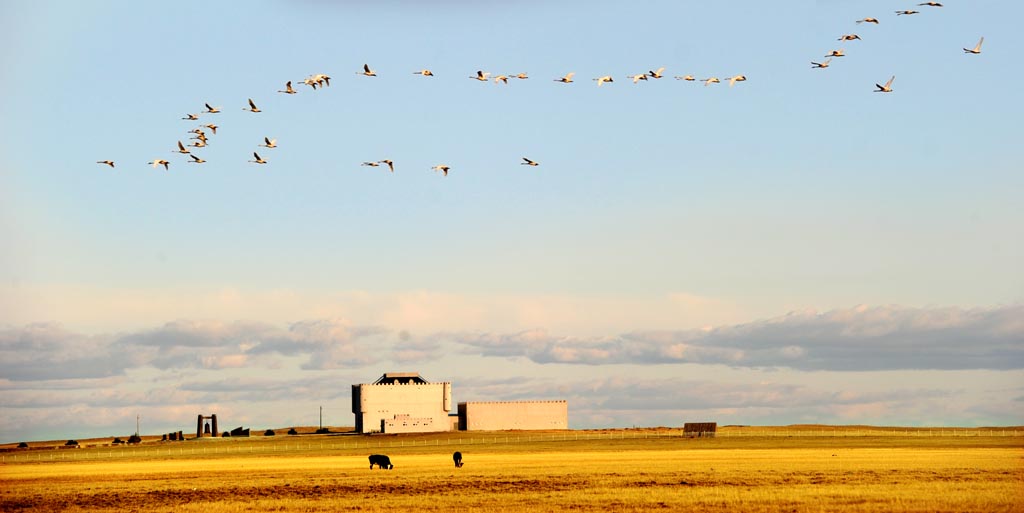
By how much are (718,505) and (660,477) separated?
56.1 ft

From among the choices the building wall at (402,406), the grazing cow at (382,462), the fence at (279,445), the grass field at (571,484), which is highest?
the building wall at (402,406)

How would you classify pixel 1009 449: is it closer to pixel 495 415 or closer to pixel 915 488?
pixel 915 488

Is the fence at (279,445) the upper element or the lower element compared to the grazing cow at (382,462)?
upper

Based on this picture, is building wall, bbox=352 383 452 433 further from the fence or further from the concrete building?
the fence

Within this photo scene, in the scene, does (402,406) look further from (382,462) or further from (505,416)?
(382,462)

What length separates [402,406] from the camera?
573 ft

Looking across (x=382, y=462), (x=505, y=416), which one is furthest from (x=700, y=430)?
(x=382, y=462)

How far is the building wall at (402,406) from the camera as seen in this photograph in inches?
6821

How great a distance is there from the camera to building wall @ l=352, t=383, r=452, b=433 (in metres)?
173

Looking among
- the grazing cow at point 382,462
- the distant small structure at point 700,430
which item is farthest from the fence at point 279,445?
the grazing cow at point 382,462

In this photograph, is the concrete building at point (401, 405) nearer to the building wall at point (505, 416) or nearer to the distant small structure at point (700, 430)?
the building wall at point (505, 416)

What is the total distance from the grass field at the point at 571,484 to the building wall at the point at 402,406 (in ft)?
Result: 220

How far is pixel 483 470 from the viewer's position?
7781cm

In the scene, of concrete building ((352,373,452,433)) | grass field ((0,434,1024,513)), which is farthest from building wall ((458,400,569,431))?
grass field ((0,434,1024,513))
